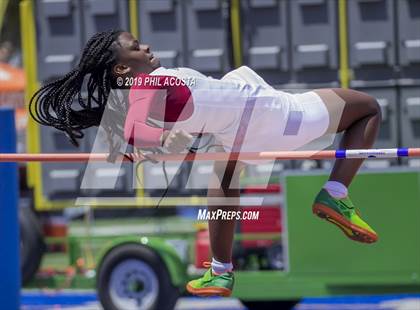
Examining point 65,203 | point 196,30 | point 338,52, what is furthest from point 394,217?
point 65,203

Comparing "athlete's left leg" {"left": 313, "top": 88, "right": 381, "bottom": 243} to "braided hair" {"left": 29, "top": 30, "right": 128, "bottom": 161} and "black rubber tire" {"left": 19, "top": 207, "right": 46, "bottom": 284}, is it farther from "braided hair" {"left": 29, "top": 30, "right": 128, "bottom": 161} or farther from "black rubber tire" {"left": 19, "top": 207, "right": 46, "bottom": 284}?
"black rubber tire" {"left": 19, "top": 207, "right": 46, "bottom": 284}

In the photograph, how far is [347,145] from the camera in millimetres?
5848

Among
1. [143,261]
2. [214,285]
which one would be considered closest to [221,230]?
[214,285]

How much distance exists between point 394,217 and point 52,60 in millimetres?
2813

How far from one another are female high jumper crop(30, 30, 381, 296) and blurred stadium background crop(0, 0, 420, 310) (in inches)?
82.3

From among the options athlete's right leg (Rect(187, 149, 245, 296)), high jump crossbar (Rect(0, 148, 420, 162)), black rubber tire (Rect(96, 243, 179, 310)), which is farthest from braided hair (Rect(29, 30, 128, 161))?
black rubber tire (Rect(96, 243, 179, 310))

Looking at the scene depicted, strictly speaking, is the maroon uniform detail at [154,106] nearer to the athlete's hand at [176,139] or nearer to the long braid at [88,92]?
the athlete's hand at [176,139]

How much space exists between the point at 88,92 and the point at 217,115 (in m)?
0.70

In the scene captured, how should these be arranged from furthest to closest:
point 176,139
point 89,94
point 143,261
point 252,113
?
point 143,261 → point 89,94 → point 252,113 → point 176,139

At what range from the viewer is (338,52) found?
8.38m

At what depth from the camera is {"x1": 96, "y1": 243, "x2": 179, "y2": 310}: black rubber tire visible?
8383 millimetres

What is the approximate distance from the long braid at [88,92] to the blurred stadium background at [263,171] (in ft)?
7.50

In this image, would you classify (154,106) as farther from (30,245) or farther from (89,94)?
(30,245)

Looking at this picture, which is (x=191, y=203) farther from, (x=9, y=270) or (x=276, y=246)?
(x=9, y=270)
